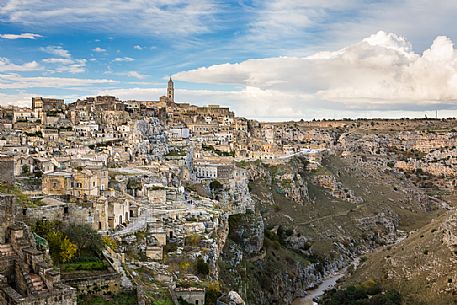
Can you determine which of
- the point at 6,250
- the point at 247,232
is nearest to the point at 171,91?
the point at 247,232

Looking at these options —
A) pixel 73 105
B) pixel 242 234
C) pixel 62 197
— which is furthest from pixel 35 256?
pixel 73 105

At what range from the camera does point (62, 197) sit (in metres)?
25.8

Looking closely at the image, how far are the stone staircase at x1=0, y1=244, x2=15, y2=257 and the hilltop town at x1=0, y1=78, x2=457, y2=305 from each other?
0.04 m

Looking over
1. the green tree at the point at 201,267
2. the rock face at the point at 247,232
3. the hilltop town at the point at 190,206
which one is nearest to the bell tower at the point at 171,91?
the hilltop town at the point at 190,206

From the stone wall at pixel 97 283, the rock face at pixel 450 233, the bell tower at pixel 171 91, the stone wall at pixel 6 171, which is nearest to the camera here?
the stone wall at pixel 97 283

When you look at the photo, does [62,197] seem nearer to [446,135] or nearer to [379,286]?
[379,286]

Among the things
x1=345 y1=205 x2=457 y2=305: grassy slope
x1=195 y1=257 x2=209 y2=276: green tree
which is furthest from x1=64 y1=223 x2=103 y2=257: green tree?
x1=345 y1=205 x2=457 y2=305: grassy slope

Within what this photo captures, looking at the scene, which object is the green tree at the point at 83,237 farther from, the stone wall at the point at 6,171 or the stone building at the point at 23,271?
the stone wall at the point at 6,171

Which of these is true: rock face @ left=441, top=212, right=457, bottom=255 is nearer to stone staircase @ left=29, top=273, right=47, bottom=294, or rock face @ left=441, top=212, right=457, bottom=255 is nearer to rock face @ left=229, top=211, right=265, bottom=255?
rock face @ left=229, top=211, right=265, bottom=255

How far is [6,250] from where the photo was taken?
1564cm

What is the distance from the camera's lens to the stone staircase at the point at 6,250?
1555 cm

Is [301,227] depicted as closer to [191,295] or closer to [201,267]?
[201,267]

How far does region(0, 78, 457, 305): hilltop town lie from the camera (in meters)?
20.2

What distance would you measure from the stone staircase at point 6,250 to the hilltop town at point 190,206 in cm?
4
